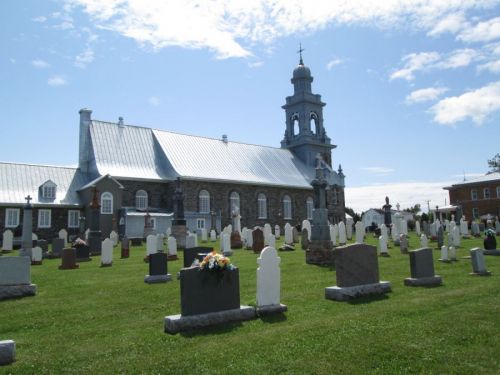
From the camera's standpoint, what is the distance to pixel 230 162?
38.3 meters

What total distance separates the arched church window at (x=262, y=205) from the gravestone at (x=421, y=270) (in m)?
28.5

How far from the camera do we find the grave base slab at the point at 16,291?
29.0ft

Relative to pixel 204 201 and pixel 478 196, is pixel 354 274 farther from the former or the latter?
pixel 478 196

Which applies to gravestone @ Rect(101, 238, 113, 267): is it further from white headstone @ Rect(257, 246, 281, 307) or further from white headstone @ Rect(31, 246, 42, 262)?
white headstone @ Rect(257, 246, 281, 307)

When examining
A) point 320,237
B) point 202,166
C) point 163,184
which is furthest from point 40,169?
point 320,237

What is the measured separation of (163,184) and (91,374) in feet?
94.5

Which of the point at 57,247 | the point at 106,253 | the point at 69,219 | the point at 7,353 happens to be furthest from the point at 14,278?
the point at 69,219

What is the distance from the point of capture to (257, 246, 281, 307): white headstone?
714 centimetres

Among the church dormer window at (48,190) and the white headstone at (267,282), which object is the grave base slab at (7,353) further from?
the church dormer window at (48,190)

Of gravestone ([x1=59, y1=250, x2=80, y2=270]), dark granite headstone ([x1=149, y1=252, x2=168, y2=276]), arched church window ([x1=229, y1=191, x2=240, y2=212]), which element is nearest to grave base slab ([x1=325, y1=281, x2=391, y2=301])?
dark granite headstone ([x1=149, y1=252, x2=168, y2=276])

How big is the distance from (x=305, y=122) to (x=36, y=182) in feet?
93.8

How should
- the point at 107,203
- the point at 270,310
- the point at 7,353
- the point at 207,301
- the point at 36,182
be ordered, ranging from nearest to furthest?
the point at 7,353
the point at 207,301
the point at 270,310
the point at 107,203
the point at 36,182

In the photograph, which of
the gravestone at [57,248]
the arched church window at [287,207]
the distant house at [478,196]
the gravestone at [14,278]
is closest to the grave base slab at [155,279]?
the gravestone at [14,278]

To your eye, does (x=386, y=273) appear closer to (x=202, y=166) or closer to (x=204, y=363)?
(x=204, y=363)
